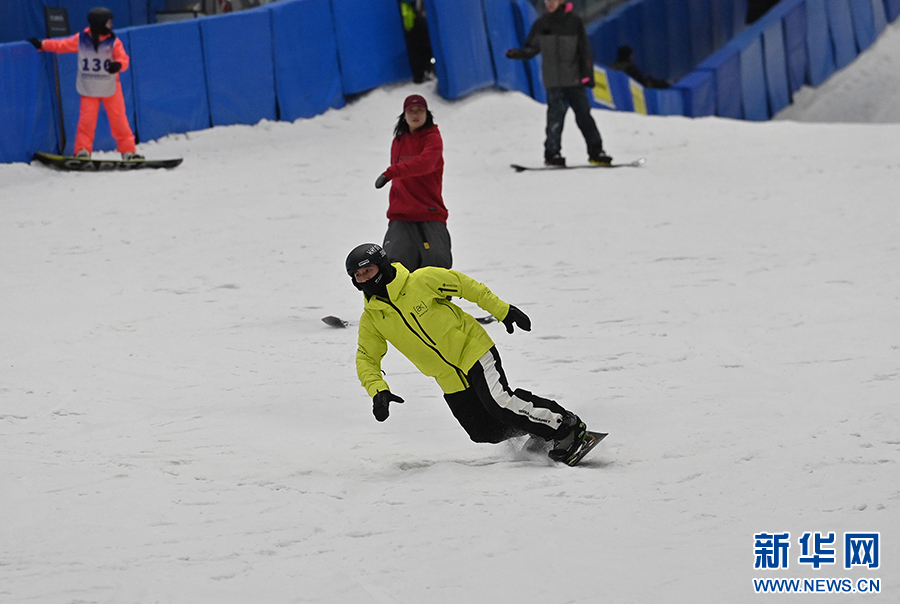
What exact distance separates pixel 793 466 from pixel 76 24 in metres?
15.1

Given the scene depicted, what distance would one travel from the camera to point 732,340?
21.2 feet

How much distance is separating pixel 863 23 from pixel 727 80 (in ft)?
13.8

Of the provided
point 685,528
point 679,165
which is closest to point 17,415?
point 685,528

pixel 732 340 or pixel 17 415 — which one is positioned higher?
pixel 17 415

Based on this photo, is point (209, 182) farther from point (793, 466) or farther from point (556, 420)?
point (793, 466)

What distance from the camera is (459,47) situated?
14742mm

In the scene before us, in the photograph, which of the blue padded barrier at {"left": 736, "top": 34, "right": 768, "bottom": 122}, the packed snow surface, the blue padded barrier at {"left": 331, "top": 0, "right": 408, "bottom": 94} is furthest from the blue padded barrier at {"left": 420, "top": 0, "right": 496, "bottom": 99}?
the blue padded barrier at {"left": 736, "top": 34, "right": 768, "bottom": 122}

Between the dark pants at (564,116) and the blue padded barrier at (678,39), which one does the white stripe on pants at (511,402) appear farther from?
the blue padded barrier at (678,39)

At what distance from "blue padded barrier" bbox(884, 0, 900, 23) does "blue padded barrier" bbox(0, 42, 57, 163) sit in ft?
59.5

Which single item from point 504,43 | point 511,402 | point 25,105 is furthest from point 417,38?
point 511,402

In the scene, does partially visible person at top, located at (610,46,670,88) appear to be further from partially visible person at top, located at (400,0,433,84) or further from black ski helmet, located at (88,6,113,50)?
black ski helmet, located at (88,6,113,50)

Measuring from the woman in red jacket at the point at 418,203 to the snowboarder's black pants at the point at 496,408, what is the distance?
81.5 inches

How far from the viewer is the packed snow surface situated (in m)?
3.67

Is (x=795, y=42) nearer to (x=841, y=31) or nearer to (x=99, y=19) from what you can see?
(x=841, y=31)
